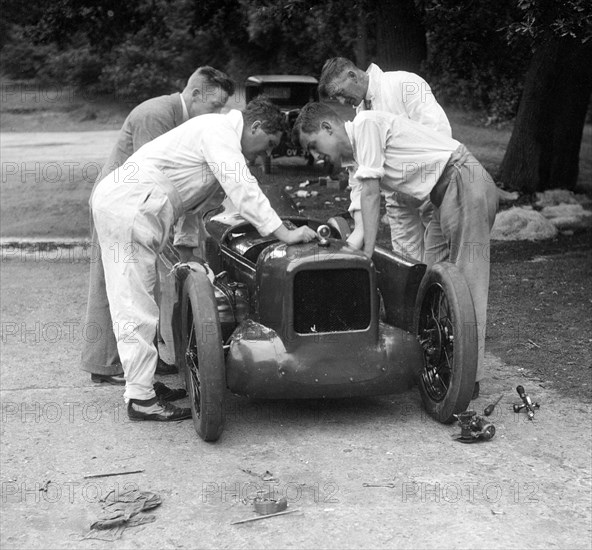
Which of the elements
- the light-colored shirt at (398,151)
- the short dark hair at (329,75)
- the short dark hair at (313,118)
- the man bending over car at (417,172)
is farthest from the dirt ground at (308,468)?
the short dark hair at (329,75)

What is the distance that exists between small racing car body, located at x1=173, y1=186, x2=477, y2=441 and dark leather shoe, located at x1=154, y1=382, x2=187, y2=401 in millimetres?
395

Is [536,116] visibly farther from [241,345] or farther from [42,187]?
[241,345]

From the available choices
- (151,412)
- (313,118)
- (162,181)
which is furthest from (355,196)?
(151,412)

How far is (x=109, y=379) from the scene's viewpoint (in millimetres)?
6219

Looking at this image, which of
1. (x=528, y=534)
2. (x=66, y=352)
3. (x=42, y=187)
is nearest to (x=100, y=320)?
(x=66, y=352)

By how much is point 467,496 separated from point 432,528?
0.38m

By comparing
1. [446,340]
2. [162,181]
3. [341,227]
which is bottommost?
[446,340]

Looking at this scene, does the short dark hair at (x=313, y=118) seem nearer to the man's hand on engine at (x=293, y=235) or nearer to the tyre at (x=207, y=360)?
the man's hand on engine at (x=293, y=235)

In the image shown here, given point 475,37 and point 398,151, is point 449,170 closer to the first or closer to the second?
point 398,151

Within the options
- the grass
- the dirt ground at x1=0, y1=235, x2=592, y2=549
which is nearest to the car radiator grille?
the dirt ground at x1=0, y1=235, x2=592, y2=549

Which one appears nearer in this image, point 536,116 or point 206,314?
point 206,314

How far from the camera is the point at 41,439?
209 inches

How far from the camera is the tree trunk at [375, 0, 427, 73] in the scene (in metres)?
13.1

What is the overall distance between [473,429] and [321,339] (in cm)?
93
